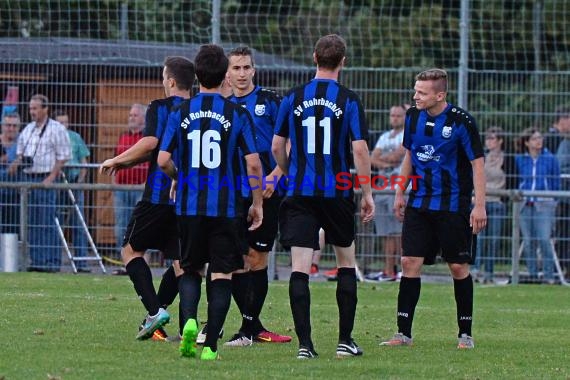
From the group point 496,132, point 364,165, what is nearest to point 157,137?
point 364,165

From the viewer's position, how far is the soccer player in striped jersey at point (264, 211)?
9445 mm

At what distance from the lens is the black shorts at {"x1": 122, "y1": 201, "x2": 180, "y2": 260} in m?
9.05

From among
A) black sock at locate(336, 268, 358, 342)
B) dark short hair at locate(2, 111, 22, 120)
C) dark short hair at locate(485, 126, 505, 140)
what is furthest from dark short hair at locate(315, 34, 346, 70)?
dark short hair at locate(2, 111, 22, 120)

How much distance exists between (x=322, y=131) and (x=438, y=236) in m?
1.51

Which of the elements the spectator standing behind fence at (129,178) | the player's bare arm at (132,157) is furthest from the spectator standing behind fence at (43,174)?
the player's bare arm at (132,157)

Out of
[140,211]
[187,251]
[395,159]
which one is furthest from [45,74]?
[187,251]

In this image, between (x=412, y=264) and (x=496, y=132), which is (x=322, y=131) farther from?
(x=496, y=132)

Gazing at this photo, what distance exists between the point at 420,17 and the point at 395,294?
17.0ft

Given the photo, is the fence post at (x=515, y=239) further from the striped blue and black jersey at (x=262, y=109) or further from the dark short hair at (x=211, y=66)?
Result: the dark short hair at (x=211, y=66)

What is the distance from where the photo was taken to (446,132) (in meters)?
9.32

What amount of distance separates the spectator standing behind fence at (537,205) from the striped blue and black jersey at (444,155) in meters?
6.62

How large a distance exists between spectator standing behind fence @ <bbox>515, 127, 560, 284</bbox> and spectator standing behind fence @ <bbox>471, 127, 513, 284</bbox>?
170mm

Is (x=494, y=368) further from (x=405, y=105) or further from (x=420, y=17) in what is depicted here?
(x=420, y=17)

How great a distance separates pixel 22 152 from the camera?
1616 centimetres
